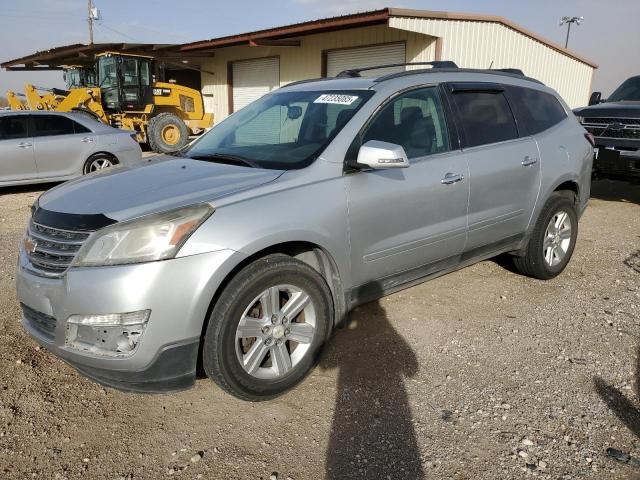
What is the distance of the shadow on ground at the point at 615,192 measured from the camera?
9234mm

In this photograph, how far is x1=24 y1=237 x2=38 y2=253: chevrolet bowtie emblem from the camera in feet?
9.27

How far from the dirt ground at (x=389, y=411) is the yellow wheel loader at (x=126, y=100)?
484 inches

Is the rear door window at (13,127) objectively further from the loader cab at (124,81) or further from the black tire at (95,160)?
the loader cab at (124,81)

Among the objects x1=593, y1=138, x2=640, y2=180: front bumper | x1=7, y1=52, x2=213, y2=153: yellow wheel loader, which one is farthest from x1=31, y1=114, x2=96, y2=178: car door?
x1=593, y1=138, x2=640, y2=180: front bumper

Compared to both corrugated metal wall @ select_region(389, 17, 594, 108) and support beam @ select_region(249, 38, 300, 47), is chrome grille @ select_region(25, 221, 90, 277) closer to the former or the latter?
corrugated metal wall @ select_region(389, 17, 594, 108)

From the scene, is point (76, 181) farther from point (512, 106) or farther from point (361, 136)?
point (512, 106)

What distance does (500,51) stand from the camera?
13.9 m

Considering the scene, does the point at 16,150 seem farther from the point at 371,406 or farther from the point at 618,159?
the point at 618,159

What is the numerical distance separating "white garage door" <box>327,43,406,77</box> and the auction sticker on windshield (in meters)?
9.26

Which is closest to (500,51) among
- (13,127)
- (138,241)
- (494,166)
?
(494,166)

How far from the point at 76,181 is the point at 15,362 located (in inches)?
48.0

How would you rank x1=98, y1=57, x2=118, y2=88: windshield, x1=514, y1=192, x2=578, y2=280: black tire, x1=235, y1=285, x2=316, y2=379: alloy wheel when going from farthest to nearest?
1. x1=98, y1=57, x2=118, y2=88: windshield
2. x1=514, y1=192, x2=578, y2=280: black tire
3. x1=235, y1=285, x2=316, y2=379: alloy wheel

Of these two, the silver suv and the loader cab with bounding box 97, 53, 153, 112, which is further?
the loader cab with bounding box 97, 53, 153, 112

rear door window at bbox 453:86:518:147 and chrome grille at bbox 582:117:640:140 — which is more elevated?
rear door window at bbox 453:86:518:147
